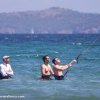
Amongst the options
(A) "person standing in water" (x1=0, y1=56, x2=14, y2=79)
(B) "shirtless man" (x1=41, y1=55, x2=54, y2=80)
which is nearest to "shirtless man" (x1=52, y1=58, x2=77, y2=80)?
(B) "shirtless man" (x1=41, y1=55, x2=54, y2=80)

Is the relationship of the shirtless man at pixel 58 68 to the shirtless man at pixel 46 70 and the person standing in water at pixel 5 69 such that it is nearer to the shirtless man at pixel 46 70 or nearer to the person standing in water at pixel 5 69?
the shirtless man at pixel 46 70

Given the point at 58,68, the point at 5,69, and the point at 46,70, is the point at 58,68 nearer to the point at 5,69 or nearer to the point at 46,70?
the point at 46,70

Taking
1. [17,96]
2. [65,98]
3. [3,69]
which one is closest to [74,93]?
[65,98]

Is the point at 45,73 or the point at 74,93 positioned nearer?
the point at 74,93

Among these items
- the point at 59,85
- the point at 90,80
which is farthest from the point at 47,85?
the point at 90,80

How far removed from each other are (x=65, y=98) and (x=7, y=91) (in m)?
2.43

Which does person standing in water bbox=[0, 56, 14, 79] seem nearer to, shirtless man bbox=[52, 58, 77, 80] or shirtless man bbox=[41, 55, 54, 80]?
shirtless man bbox=[41, 55, 54, 80]

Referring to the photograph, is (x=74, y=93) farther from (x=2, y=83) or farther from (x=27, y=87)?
(x=2, y=83)

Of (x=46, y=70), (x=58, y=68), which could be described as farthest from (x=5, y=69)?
(x=58, y=68)

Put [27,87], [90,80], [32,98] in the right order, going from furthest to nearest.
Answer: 1. [90,80]
2. [27,87]
3. [32,98]

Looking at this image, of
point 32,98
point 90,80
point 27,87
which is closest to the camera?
point 32,98

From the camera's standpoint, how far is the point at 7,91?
758 inches

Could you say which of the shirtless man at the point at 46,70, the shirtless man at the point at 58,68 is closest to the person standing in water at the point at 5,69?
the shirtless man at the point at 46,70

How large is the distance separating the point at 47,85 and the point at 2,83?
1906 millimetres
